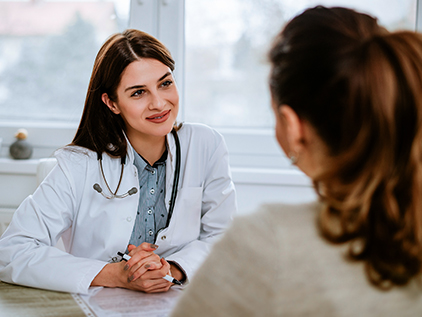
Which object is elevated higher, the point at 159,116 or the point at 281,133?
the point at 281,133

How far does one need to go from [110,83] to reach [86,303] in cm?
79

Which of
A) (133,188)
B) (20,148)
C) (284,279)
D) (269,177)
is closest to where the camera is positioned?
(284,279)

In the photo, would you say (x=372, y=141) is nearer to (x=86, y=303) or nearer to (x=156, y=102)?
(x=86, y=303)

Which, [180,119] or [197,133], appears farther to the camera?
[180,119]

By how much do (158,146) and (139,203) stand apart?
0.82 ft

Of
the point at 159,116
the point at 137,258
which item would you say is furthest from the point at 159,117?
the point at 137,258

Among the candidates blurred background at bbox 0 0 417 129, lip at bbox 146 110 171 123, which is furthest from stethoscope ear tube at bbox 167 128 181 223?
blurred background at bbox 0 0 417 129

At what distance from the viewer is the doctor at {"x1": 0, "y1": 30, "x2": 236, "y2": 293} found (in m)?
1.36

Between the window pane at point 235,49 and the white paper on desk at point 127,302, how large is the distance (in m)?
1.34

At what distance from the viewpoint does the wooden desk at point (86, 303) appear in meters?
0.93

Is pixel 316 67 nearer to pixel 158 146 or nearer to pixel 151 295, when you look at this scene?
pixel 151 295

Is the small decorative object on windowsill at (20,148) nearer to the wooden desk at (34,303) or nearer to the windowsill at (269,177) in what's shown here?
the windowsill at (269,177)

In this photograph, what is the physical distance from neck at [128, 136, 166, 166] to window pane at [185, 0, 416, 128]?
0.72 m

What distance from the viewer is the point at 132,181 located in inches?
57.4
